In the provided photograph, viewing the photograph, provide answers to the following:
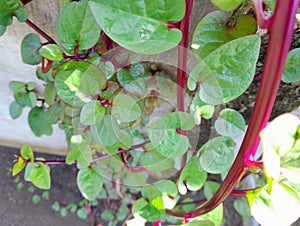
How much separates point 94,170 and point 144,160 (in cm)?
8

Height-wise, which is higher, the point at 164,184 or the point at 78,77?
the point at 78,77

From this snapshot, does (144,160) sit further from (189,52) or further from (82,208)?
(82,208)

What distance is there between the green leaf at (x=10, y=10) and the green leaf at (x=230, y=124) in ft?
0.84

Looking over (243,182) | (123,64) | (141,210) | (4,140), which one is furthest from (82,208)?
(123,64)

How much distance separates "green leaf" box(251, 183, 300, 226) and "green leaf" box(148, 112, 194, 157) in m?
0.12

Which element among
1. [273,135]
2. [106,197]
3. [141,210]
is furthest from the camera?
[106,197]

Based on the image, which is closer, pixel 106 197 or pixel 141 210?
pixel 141 210

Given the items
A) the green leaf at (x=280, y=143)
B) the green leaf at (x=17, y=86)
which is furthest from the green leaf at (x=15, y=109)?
the green leaf at (x=280, y=143)

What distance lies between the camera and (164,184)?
20.0 inches

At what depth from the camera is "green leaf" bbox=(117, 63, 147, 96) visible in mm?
440

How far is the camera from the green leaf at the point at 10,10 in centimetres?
41

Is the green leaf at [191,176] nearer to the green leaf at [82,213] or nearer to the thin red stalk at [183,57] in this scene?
the thin red stalk at [183,57]

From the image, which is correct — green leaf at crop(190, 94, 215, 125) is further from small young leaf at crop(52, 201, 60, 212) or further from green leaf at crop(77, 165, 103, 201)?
small young leaf at crop(52, 201, 60, 212)

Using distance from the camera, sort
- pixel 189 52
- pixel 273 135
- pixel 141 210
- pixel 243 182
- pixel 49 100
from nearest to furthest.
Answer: pixel 273 135 → pixel 189 52 → pixel 141 210 → pixel 49 100 → pixel 243 182
